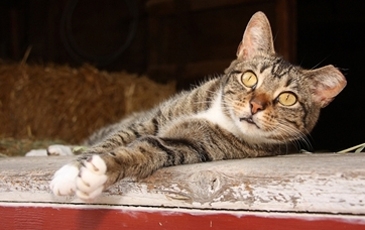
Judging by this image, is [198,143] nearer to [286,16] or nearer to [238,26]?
[286,16]

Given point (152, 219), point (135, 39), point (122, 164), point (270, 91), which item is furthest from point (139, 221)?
point (135, 39)

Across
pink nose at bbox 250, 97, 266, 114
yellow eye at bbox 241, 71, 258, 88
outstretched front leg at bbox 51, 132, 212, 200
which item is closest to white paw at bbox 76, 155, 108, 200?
outstretched front leg at bbox 51, 132, 212, 200

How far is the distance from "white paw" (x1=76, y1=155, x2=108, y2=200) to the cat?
0.50ft

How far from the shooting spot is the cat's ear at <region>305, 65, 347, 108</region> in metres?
1.63

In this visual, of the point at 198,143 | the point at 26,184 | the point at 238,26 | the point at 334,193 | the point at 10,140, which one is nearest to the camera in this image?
the point at 334,193

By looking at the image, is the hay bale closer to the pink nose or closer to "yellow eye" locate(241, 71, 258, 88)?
"yellow eye" locate(241, 71, 258, 88)

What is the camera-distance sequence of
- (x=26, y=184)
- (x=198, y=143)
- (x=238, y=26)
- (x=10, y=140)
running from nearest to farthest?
(x=26, y=184)
(x=198, y=143)
(x=10, y=140)
(x=238, y=26)

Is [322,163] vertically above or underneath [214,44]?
underneath

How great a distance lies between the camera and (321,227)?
1.05 metres

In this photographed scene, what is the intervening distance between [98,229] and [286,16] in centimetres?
Result: 207

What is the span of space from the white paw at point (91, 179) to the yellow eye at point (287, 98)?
0.67 meters

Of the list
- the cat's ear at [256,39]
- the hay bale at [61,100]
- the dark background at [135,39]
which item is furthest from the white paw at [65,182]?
the dark background at [135,39]

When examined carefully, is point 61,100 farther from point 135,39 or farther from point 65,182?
point 65,182

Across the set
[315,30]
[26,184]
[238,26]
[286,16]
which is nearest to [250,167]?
[26,184]
